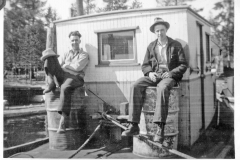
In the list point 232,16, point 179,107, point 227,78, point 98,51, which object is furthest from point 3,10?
point 227,78

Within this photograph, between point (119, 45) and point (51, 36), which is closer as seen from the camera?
point (119, 45)

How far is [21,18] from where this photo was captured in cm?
316

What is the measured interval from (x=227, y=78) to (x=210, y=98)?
0.72 meters

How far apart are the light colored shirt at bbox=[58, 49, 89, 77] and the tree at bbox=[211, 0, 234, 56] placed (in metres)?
1.70

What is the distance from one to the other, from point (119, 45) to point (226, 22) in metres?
1.28

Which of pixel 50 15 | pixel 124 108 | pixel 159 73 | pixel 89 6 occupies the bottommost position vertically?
pixel 124 108

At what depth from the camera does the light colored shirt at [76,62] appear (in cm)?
312

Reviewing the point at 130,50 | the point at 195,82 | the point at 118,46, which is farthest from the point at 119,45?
the point at 195,82

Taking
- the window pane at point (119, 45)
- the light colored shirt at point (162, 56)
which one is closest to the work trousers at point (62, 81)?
the window pane at point (119, 45)

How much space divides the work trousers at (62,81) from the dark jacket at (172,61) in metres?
0.95

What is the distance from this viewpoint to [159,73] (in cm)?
271

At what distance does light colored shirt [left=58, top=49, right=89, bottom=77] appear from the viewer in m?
3.12

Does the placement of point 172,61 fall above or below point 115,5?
below

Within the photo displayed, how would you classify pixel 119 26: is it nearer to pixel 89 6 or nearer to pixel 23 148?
pixel 89 6
